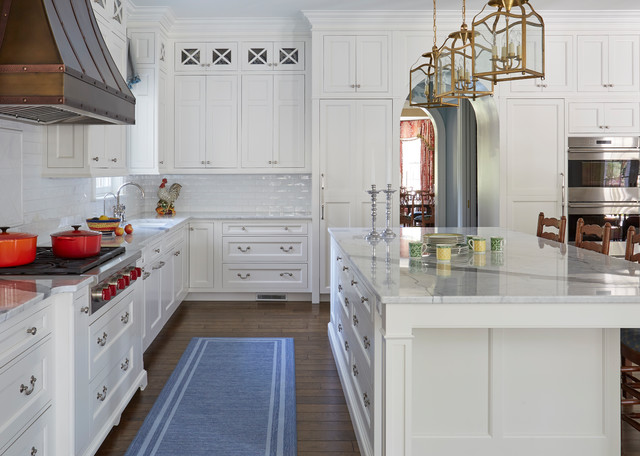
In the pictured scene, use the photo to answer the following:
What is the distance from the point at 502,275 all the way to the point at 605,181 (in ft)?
13.1

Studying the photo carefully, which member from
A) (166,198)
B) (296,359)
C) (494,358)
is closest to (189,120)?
(166,198)

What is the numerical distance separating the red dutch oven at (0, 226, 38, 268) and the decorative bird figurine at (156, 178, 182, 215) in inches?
139

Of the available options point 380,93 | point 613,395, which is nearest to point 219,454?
point 613,395

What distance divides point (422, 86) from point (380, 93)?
88.3 inches

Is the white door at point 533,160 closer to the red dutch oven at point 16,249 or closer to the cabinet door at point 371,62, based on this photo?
the cabinet door at point 371,62

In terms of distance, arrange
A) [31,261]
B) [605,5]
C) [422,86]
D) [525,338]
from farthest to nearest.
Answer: [605,5]
[422,86]
[31,261]
[525,338]

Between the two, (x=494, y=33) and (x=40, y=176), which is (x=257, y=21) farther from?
(x=494, y=33)

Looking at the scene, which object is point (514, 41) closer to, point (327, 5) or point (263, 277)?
point (327, 5)

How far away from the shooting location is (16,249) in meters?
2.50

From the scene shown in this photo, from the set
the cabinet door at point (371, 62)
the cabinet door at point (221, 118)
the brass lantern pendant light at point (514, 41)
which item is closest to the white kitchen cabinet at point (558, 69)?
the cabinet door at point (371, 62)

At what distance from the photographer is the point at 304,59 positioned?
6.11m

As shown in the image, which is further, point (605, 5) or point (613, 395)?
point (605, 5)

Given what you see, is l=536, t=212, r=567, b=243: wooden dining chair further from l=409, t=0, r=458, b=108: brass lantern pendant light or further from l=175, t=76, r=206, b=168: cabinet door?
l=175, t=76, r=206, b=168: cabinet door

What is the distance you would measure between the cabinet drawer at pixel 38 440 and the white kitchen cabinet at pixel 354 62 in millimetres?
4259
